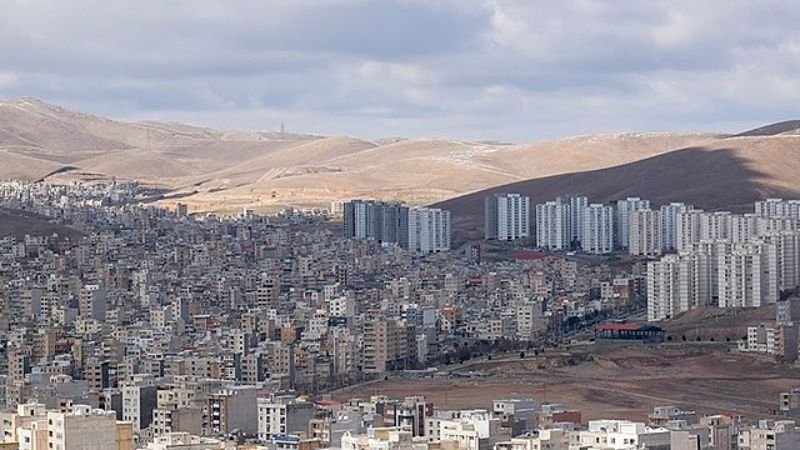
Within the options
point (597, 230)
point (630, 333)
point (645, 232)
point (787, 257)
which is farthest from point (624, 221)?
point (630, 333)

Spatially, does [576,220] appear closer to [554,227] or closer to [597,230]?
[554,227]

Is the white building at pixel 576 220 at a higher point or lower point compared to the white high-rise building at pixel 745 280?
higher

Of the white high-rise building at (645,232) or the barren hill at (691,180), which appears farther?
the barren hill at (691,180)

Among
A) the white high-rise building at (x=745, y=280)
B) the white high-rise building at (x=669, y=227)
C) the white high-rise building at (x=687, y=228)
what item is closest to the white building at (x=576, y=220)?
the white high-rise building at (x=669, y=227)

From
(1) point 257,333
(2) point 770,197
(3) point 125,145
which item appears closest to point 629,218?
(2) point 770,197

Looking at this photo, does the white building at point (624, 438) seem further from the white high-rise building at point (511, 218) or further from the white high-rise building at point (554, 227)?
the white high-rise building at point (511, 218)

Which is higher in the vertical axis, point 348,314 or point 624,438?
point 348,314

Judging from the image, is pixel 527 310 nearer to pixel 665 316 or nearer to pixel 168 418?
pixel 665 316
